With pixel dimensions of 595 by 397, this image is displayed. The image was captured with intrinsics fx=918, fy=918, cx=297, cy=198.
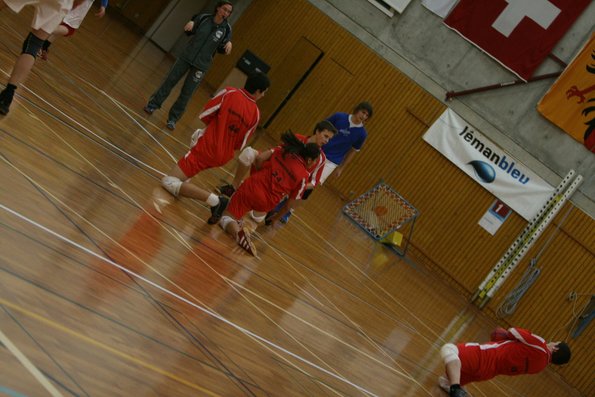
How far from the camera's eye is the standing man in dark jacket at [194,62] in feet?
37.7

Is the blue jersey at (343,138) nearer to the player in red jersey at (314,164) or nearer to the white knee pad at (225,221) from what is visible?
the player in red jersey at (314,164)

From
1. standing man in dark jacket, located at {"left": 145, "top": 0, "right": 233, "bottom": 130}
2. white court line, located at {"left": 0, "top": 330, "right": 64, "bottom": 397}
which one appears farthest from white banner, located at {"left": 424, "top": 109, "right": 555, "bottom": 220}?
white court line, located at {"left": 0, "top": 330, "right": 64, "bottom": 397}

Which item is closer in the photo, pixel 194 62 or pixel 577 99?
pixel 194 62

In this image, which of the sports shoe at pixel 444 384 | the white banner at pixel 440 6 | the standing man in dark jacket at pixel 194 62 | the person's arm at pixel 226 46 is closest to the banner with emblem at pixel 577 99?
the white banner at pixel 440 6

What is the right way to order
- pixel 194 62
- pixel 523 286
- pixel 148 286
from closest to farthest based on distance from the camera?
pixel 148 286
pixel 194 62
pixel 523 286

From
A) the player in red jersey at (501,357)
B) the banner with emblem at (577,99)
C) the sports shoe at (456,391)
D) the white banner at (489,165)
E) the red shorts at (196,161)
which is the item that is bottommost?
the sports shoe at (456,391)

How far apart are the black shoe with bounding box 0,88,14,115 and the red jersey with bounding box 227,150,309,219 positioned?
2.40m

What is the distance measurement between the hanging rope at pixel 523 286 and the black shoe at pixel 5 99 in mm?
10930

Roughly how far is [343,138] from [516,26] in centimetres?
628

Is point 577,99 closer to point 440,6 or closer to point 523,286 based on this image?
point 440,6

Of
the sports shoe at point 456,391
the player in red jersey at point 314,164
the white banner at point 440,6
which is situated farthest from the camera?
the white banner at point 440,6

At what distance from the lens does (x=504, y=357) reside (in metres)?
7.83

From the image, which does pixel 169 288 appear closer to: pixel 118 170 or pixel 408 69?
pixel 118 170

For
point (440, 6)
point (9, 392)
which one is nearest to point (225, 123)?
point (9, 392)
